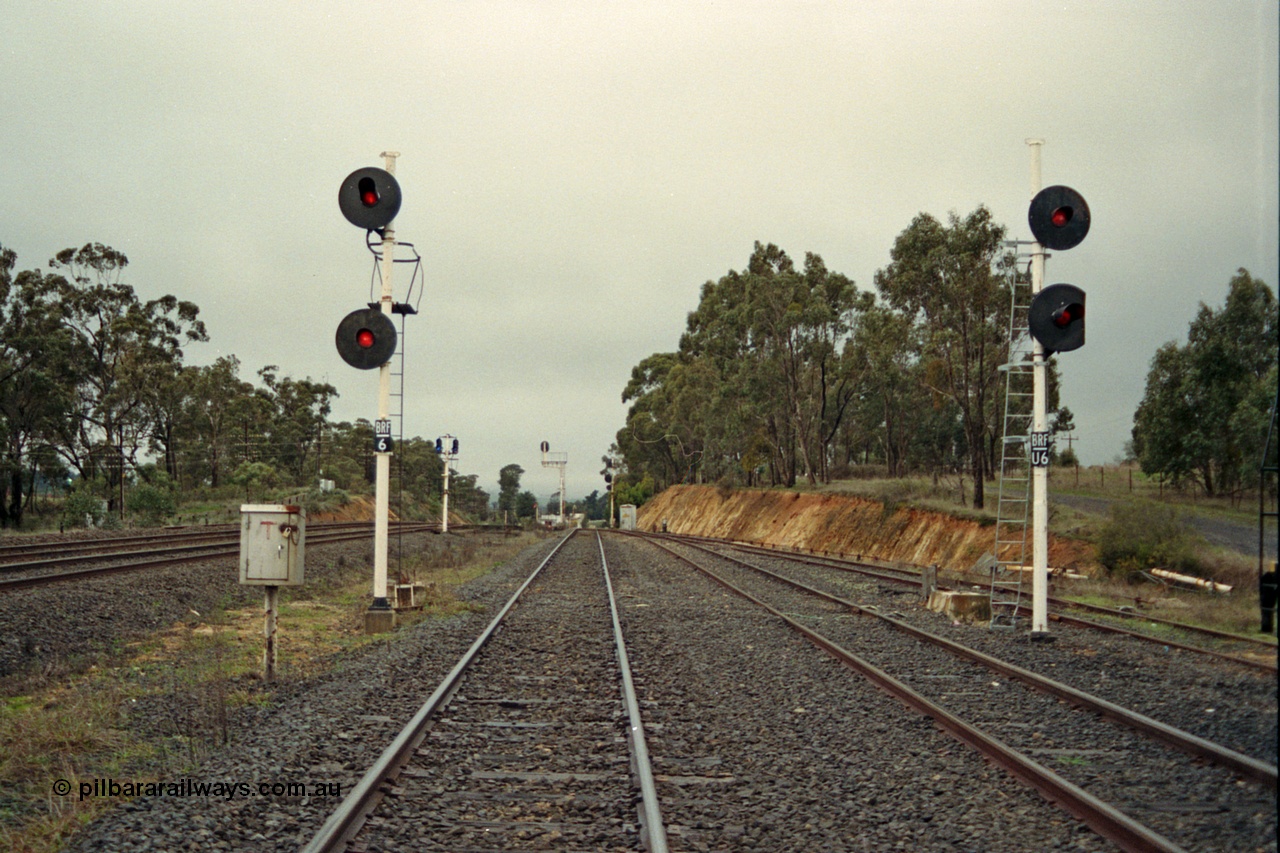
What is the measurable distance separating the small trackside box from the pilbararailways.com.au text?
131 inches

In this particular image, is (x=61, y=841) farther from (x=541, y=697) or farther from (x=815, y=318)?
(x=815, y=318)

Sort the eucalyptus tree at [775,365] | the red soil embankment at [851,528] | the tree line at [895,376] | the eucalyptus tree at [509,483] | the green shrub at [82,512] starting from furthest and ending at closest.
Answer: the eucalyptus tree at [509,483] → the eucalyptus tree at [775,365] → the green shrub at [82,512] → the red soil embankment at [851,528] → the tree line at [895,376]

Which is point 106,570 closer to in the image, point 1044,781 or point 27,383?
point 1044,781

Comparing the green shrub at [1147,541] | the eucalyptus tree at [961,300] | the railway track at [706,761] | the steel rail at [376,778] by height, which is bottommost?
the railway track at [706,761]

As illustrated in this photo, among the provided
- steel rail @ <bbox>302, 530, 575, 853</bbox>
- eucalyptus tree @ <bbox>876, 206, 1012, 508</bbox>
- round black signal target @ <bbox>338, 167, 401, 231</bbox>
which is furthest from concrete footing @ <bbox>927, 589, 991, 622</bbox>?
eucalyptus tree @ <bbox>876, 206, 1012, 508</bbox>

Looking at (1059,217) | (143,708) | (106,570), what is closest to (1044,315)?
(1059,217)

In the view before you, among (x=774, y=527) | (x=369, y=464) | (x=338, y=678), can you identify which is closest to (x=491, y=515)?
(x=369, y=464)

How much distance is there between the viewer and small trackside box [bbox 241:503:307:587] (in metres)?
8.95

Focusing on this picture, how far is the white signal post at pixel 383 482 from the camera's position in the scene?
1255 cm

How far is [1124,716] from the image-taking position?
7.16 m

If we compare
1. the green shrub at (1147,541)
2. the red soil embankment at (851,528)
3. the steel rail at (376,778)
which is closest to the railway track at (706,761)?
the steel rail at (376,778)

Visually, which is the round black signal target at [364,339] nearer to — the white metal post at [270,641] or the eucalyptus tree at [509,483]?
the white metal post at [270,641]

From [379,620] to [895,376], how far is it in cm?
4323

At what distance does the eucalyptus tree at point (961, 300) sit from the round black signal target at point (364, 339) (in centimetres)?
2528
